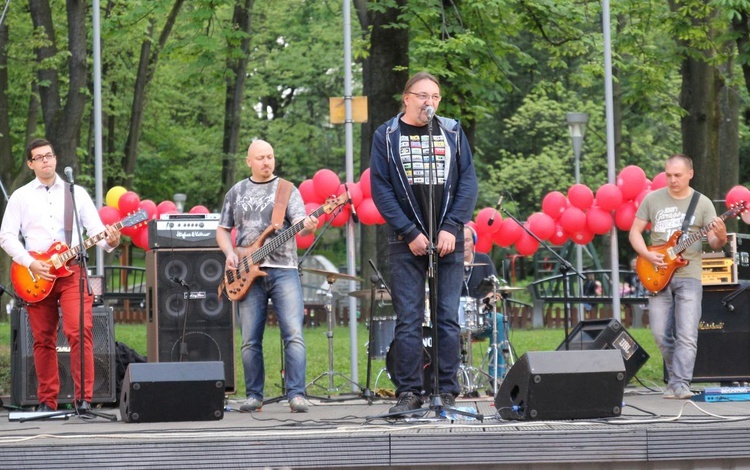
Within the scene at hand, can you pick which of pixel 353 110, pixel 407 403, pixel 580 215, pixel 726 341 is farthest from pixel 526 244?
pixel 407 403

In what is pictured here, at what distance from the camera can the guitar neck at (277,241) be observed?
8.75m

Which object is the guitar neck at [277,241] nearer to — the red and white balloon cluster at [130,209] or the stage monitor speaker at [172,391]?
the stage monitor speaker at [172,391]

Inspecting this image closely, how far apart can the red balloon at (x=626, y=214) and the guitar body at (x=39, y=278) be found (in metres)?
5.48

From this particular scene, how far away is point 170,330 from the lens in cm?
1048

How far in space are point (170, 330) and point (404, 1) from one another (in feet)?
22.7

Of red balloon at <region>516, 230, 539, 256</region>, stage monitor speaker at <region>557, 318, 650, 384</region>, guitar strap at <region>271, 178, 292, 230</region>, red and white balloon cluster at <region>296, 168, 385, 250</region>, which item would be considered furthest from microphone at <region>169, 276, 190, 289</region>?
red balloon at <region>516, 230, 539, 256</region>

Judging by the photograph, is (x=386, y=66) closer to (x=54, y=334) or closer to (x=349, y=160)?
(x=349, y=160)

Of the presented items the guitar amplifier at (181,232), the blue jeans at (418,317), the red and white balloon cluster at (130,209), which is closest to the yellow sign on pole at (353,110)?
the guitar amplifier at (181,232)

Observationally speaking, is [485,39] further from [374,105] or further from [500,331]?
[500,331]

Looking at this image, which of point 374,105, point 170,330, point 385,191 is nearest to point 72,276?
point 170,330

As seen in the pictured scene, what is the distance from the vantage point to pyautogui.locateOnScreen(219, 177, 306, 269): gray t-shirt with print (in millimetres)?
8859

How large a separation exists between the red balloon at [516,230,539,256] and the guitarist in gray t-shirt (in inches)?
113

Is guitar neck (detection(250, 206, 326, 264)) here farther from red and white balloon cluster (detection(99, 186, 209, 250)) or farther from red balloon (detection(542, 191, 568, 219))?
red balloon (detection(542, 191, 568, 219))

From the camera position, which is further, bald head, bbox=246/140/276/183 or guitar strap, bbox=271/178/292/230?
bald head, bbox=246/140/276/183
